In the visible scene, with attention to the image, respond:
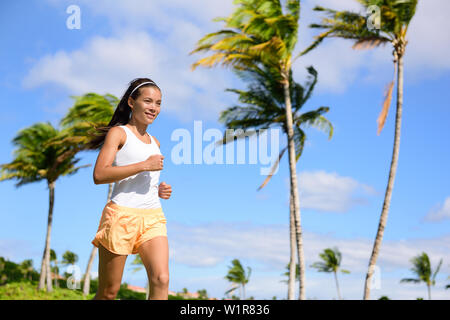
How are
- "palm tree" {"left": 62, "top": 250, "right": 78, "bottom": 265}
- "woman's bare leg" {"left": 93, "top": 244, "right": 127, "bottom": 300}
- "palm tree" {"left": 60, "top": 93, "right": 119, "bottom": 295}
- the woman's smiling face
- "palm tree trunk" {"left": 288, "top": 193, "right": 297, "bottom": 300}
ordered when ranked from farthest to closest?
1. "palm tree" {"left": 62, "top": 250, "right": 78, "bottom": 265}
2. "palm tree" {"left": 60, "top": 93, "right": 119, "bottom": 295}
3. "palm tree trunk" {"left": 288, "top": 193, "right": 297, "bottom": 300}
4. the woman's smiling face
5. "woman's bare leg" {"left": 93, "top": 244, "right": 127, "bottom": 300}

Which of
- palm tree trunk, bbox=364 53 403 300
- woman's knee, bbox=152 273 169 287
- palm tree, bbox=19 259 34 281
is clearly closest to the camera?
woman's knee, bbox=152 273 169 287

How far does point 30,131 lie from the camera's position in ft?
85.5

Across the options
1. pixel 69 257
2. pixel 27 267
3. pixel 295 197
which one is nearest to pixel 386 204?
pixel 295 197

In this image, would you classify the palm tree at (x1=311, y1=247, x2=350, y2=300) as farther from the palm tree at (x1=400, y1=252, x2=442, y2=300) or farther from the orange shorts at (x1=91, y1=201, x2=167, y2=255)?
the orange shorts at (x1=91, y1=201, x2=167, y2=255)

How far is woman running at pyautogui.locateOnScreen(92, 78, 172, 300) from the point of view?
2.91 meters

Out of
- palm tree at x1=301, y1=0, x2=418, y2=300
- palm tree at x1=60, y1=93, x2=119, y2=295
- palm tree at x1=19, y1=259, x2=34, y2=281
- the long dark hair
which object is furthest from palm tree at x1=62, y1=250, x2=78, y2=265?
the long dark hair

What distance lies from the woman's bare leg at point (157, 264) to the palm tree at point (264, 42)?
45.0 feet

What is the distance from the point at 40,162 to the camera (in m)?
25.8

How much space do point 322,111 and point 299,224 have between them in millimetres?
5990

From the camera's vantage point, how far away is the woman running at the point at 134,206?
2.91 m

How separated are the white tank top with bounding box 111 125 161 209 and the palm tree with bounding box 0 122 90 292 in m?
23.3

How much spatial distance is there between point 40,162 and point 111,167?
24697mm

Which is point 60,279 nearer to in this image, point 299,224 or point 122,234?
point 299,224

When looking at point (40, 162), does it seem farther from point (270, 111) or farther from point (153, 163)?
point (153, 163)
